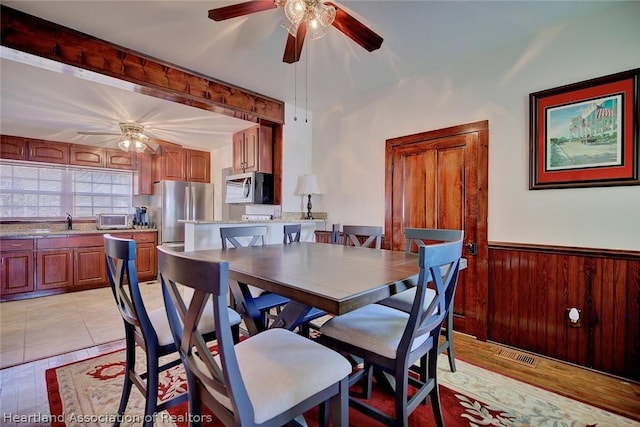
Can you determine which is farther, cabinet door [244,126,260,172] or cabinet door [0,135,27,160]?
cabinet door [0,135,27,160]

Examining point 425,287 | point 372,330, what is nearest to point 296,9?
point 425,287

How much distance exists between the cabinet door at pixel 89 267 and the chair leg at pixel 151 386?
12.6 ft

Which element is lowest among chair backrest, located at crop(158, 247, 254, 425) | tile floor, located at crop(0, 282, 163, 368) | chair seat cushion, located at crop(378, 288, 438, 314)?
tile floor, located at crop(0, 282, 163, 368)

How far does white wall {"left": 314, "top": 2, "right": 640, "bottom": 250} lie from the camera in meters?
2.00

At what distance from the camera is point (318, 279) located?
1.24m

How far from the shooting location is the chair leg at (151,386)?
123cm

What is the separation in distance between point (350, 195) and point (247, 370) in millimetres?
2867

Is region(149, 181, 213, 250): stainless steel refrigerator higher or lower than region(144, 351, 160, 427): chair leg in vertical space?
higher

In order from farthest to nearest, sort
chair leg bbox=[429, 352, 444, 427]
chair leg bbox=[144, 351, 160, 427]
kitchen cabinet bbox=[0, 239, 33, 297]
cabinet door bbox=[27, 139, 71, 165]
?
cabinet door bbox=[27, 139, 71, 165] → kitchen cabinet bbox=[0, 239, 33, 297] → chair leg bbox=[429, 352, 444, 427] → chair leg bbox=[144, 351, 160, 427]

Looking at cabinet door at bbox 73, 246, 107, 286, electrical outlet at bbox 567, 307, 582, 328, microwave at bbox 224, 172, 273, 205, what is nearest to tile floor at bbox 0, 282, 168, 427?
cabinet door at bbox 73, 246, 107, 286

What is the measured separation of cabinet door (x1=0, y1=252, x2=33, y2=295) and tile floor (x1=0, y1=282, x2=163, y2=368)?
0.59ft

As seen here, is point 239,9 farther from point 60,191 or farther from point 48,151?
point 60,191

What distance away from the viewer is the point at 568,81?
217 cm

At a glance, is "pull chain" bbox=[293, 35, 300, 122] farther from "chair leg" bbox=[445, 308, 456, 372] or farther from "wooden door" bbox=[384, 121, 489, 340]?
"chair leg" bbox=[445, 308, 456, 372]
